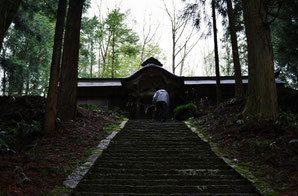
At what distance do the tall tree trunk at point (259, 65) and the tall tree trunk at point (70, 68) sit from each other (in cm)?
593

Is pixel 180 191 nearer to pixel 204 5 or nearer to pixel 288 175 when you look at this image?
pixel 288 175

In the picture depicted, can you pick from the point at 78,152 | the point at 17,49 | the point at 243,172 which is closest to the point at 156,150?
the point at 78,152

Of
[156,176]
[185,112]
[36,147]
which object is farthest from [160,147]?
[185,112]

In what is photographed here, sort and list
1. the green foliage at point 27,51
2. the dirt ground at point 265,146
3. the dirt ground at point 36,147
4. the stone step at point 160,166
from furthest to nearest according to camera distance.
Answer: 1. the green foliage at point 27,51
2. the stone step at point 160,166
3. the dirt ground at point 265,146
4. the dirt ground at point 36,147

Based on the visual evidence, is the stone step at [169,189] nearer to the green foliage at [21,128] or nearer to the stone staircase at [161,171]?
the stone staircase at [161,171]

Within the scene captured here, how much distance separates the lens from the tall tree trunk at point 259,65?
7.03 m

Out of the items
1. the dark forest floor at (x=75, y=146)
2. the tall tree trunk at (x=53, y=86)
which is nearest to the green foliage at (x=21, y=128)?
the dark forest floor at (x=75, y=146)

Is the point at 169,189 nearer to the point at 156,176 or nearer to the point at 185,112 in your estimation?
the point at 156,176

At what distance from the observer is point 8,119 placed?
7391 millimetres

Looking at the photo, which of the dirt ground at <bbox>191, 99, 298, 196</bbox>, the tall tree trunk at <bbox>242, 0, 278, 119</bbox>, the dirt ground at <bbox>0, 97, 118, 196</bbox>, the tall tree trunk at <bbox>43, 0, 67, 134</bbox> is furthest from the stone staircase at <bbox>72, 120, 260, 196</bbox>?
the tall tree trunk at <bbox>242, 0, 278, 119</bbox>

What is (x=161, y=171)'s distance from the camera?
4988 mm

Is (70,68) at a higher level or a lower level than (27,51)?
lower

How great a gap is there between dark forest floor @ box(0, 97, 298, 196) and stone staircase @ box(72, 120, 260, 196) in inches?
17.1

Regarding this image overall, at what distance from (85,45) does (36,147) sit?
608 inches
